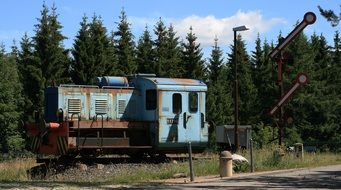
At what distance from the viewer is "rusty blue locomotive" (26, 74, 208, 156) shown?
65.6 ft

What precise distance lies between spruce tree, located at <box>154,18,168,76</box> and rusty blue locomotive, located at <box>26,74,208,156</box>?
2525 cm

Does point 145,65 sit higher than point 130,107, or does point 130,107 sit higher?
point 145,65

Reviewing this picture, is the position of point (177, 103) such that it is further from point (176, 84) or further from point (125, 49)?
point (125, 49)

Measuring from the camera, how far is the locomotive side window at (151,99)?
21.7 meters

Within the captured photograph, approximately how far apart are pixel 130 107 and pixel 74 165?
3787 millimetres

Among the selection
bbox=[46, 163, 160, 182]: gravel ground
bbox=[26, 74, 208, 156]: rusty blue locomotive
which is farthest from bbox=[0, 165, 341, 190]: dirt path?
bbox=[26, 74, 208, 156]: rusty blue locomotive

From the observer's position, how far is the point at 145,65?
164 ft

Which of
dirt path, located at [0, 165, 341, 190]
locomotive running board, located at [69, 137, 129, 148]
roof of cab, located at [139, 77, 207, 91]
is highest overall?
roof of cab, located at [139, 77, 207, 91]

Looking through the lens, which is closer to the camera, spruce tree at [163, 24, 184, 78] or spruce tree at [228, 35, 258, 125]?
spruce tree at [163, 24, 184, 78]

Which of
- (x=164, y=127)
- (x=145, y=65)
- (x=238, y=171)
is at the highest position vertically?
(x=145, y=65)

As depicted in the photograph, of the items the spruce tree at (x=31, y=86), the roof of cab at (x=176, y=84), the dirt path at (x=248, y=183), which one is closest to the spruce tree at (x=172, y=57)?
the spruce tree at (x=31, y=86)

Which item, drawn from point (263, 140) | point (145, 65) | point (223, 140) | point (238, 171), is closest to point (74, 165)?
point (238, 171)

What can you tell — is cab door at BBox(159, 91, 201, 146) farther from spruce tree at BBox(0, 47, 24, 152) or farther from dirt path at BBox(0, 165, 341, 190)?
spruce tree at BBox(0, 47, 24, 152)

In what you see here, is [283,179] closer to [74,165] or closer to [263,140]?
[74,165]
